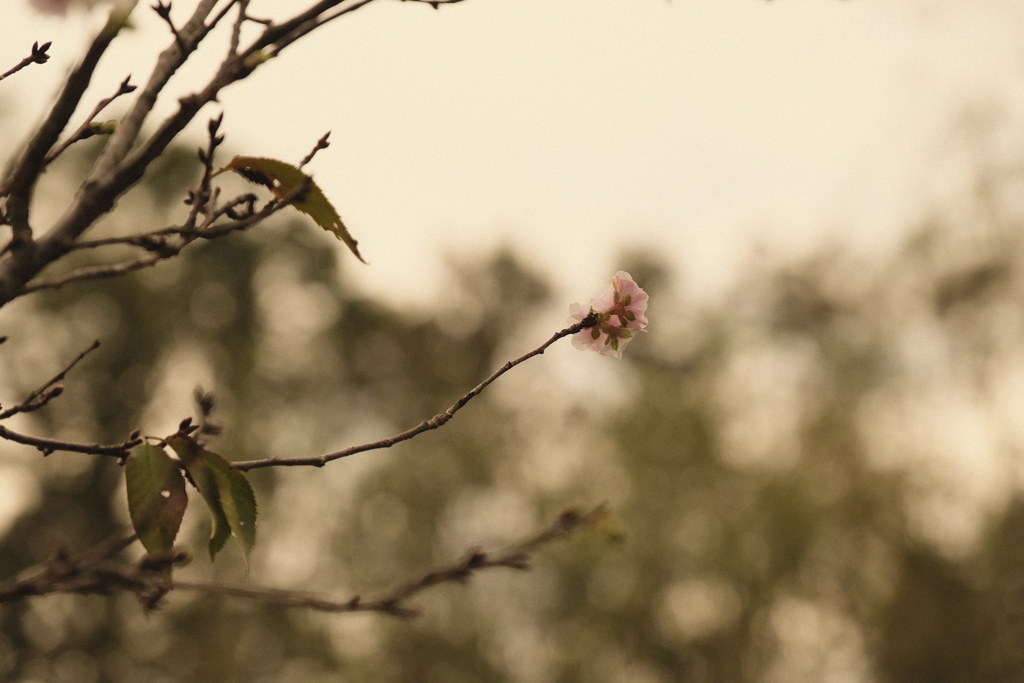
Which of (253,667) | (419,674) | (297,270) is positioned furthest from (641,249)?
(253,667)

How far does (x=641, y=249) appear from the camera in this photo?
18.4m

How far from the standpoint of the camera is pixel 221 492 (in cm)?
128

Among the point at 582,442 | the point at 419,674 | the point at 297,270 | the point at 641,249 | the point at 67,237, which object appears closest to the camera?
the point at 67,237

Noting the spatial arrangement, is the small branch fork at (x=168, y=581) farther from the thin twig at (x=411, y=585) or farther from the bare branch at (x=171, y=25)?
the bare branch at (x=171, y=25)

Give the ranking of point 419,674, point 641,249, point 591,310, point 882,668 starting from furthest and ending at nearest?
point 641,249 < point 419,674 < point 882,668 < point 591,310

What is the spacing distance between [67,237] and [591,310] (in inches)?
38.7

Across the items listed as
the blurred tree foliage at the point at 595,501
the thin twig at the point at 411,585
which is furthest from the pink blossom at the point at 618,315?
the blurred tree foliage at the point at 595,501

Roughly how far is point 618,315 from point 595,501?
1131 centimetres

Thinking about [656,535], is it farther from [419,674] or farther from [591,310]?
[591,310]

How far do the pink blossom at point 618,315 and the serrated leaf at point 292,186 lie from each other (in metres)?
0.63

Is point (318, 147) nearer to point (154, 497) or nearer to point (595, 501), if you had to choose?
point (154, 497)

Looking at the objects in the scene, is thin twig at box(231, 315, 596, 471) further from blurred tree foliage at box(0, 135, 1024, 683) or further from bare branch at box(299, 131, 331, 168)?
blurred tree foliage at box(0, 135, 1024, 683)

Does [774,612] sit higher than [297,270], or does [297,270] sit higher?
[297,270]

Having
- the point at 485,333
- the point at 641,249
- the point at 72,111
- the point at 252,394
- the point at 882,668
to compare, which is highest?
the point at 641,249
